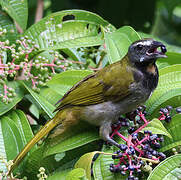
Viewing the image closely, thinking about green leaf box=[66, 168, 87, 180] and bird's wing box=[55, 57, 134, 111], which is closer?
green leaf box=[66, 168, 87, 180]

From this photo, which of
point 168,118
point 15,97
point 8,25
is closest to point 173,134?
point 168,118

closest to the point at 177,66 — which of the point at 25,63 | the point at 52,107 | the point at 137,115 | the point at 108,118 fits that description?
the point at 137,115

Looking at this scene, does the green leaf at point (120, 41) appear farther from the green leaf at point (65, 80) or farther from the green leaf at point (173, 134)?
the green leaf at point (173, 134)

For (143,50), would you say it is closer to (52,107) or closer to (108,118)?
(108,118)

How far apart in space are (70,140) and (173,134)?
0.65 meters

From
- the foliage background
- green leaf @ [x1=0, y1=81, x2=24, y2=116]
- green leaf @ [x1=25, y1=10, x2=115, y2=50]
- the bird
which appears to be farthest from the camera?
green leaf @ [x1=25, y1=10, x2=115, y2=50]

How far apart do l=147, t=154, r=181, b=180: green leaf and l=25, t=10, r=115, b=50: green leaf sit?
1.31 m

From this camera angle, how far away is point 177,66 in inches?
94.3

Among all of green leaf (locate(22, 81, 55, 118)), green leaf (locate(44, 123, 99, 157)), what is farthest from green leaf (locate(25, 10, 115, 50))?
green leaf (locate(44, 123, 99, 157))

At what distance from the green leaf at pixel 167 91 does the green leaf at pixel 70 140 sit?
43 centimetres

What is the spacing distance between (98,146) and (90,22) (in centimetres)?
111

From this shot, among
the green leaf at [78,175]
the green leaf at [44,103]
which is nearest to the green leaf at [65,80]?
the green leaf at [44,103]

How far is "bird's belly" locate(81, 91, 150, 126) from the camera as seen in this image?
94.2 inches

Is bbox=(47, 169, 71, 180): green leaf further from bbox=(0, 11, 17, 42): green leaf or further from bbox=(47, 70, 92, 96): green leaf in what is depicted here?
bbox=(0, 11, 17, 42): green leaf
